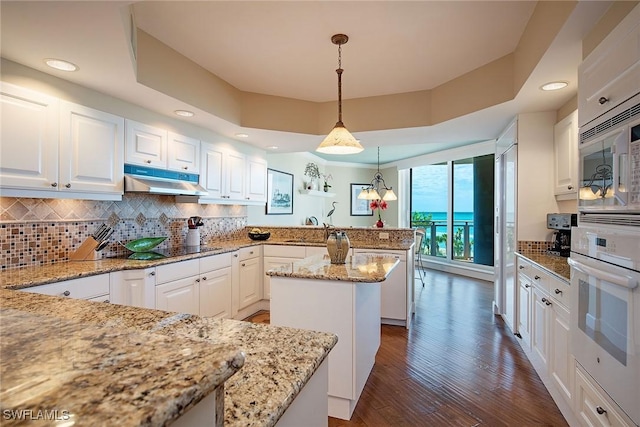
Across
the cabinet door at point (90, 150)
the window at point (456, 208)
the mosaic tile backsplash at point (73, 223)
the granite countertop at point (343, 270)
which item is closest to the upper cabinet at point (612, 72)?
the granite countertop at point (343, 270)

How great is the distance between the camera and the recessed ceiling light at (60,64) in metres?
2.11

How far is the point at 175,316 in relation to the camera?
117 centimetres

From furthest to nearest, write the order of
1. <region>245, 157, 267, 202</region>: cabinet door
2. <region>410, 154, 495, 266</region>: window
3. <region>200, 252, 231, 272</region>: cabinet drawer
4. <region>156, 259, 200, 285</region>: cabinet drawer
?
<region>410, 154, 495, 266</region>: window → <region>245, 157, 267, 202</region>: cabinet door → <region>200, 252, 231, 272</region>: cabinet drawer → <region>156, 259, 200, 285</region>: cabinet drawer

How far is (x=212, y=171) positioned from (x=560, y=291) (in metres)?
3.48

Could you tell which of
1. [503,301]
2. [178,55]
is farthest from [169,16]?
[503,301]

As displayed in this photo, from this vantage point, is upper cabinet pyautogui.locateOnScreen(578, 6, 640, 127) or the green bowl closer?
upper cabinet pyautogui.locateOnScreen(578, 6, 640, 127)

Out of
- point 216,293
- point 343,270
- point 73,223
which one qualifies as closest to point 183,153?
point 73,223

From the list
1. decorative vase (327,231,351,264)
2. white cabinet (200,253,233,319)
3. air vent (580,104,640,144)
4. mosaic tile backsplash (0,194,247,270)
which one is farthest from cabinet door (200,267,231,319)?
air vent (580,104,640,144)

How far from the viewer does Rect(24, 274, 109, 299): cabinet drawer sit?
1979mm

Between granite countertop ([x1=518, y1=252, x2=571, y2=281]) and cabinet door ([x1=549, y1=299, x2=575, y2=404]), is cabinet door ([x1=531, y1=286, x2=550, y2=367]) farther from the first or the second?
granite countertop ([x1=518, y1=252, x2=571, y2=281])

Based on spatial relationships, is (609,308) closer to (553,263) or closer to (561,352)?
(561,352)

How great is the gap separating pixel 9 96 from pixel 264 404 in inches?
101

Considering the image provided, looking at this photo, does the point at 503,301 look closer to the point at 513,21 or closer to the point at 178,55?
the point at 513,21

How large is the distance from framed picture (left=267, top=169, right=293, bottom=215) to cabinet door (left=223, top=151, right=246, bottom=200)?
43.9 inches
